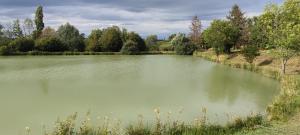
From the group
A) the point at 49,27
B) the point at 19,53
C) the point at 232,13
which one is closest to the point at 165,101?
the point at 232,13

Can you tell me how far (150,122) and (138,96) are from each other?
500 cm

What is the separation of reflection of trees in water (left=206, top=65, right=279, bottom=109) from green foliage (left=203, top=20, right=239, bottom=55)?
17662 millimetres

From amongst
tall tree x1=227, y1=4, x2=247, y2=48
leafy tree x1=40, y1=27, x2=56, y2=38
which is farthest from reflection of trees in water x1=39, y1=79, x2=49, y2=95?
leafy tree x1=40, y1=27, x2=56, y2=38

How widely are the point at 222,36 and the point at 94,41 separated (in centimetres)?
2696

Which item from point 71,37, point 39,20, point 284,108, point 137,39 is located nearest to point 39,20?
point 39,20

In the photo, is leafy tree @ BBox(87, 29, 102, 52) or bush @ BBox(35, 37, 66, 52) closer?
bush @ BBox(35, 37, 66, 52)

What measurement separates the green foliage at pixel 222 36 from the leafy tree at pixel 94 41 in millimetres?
23792

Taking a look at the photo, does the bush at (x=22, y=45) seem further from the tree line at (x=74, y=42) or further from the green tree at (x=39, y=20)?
the green tree at (x=39, y=20)

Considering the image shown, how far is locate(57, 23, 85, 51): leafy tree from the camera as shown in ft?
201

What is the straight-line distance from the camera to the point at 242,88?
19.0m

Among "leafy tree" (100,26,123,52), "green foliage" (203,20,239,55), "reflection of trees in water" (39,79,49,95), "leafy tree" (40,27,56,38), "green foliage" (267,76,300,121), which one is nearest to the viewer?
"green foliage" (267,76,300,121)

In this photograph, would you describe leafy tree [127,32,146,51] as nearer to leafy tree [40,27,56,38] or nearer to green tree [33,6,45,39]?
leafy tree [40,27,56,38]

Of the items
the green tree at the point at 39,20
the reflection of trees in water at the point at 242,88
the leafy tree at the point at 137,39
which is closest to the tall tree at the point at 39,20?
the green tree at the point at 39,20

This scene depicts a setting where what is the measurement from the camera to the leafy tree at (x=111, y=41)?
60156 millimetres
